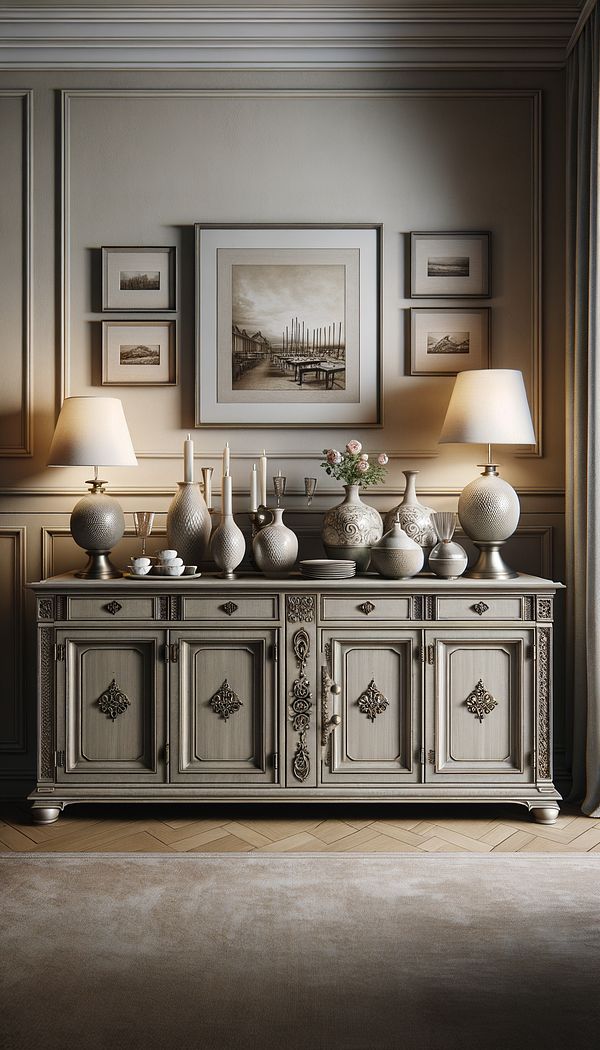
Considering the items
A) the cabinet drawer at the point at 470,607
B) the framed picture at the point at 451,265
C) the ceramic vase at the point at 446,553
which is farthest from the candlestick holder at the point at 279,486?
the framed picture at the point at 451,265

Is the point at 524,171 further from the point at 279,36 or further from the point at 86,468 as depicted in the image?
the point at 86,468

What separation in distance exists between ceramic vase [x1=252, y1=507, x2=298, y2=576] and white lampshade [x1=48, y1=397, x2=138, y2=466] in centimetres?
51

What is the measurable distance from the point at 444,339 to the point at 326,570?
100 centimetres

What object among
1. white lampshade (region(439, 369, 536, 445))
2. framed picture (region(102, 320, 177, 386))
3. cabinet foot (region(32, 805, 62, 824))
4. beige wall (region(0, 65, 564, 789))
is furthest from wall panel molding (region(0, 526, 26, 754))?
white lampshade (region(439, 369, 536, 445))

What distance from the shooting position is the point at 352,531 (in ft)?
8.54

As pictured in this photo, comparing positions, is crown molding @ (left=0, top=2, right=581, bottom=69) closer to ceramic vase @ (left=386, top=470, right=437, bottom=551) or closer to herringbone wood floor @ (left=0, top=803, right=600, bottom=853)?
ceramic vase @ (left=386, top=470, right=437, bottom=551)

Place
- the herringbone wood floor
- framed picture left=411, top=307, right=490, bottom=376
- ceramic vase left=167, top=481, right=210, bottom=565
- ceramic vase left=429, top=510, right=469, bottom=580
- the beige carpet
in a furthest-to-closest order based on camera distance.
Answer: framed picture left=411, top=307, right=490, bottom=376
ceramic vase left=167, top=481, right=210, bottom=565
ceramic vase left=429, top=510, right=469, bottom=580
the herringbone wood floor
the beige carpet

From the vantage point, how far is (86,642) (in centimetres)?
247

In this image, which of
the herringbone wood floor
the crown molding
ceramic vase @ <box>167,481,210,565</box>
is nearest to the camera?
the herringbone wood floor

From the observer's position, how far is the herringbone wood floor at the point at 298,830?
2.30 m

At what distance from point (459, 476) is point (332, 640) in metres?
0.83

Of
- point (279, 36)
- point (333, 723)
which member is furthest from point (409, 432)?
point (279, 36)

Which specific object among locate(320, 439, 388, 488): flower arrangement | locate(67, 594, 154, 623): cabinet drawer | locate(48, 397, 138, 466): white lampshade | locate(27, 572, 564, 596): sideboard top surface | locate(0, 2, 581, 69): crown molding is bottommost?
locate(67, 594, 154, 623): cabinet drawer

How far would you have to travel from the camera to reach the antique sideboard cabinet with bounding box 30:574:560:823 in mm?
2445
